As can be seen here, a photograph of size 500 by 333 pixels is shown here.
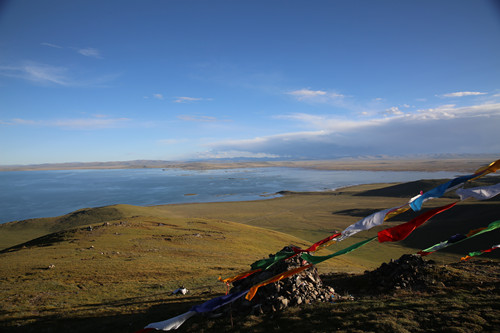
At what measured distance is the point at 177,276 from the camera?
21.3m

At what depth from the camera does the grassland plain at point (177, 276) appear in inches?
406

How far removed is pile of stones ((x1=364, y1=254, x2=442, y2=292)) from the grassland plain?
1.02 meters

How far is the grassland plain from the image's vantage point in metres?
10.3

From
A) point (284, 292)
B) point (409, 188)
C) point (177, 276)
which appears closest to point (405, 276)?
point (284, 292)

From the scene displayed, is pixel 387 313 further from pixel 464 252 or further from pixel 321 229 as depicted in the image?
pixel 321 229

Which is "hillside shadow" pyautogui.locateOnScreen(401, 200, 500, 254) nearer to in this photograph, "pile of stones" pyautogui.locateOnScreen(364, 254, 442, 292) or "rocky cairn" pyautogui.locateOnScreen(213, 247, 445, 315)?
"pile of stones" pyautogui.locateOnScreen(364, 254, 442, 292)

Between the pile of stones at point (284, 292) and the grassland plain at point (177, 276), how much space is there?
590 millimetres

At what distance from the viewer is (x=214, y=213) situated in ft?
241

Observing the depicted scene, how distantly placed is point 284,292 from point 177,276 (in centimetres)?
1232

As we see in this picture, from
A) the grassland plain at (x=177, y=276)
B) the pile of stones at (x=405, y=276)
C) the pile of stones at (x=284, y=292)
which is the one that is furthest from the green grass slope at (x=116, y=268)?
the pile of stones at (x=405, y=276)

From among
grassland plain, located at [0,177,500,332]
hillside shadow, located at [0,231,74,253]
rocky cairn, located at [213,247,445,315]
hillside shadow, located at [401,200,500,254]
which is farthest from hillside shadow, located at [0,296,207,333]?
hillside shadow, located at [401,200,500,254]

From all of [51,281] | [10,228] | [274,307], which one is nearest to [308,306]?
[274,307]

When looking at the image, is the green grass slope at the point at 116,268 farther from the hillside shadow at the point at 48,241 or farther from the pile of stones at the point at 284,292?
the pile of stones at the point at 284,292

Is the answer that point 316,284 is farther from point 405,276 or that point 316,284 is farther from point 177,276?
point 177,276
